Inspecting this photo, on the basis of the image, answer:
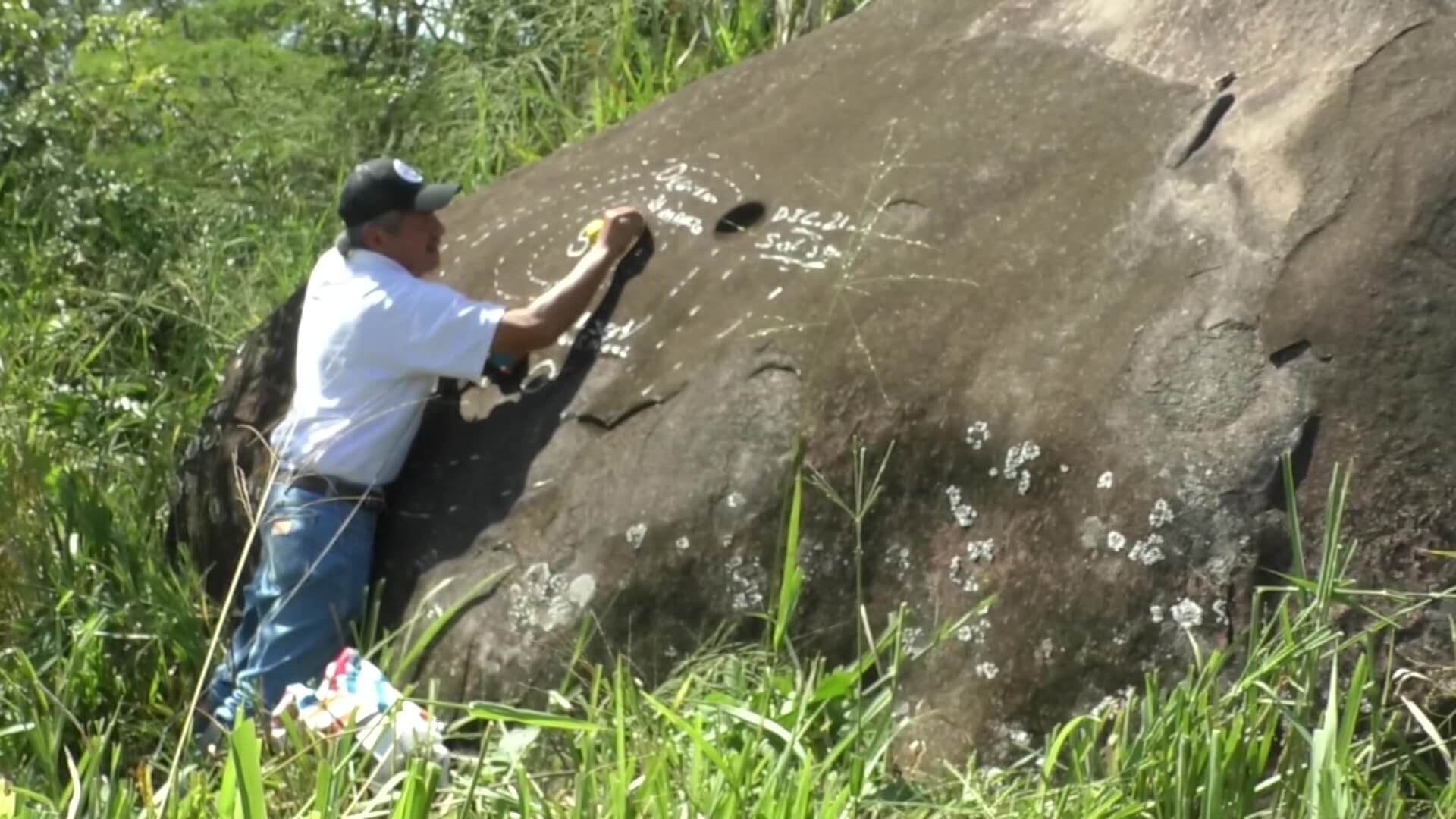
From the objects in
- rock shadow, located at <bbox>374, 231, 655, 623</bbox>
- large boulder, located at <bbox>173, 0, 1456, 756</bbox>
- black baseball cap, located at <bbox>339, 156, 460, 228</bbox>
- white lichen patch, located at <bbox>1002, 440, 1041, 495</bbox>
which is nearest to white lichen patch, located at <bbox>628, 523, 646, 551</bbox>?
large boulder, located at <bbox>173, 0, 1456, 756</bbox>

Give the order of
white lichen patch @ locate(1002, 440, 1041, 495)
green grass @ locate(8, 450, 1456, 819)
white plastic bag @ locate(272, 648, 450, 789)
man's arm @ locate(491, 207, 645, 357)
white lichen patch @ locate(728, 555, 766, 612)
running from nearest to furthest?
1. green grass @ locate(8, 450, 1456, 819)
2. white plastic bag @ locate(272, 648, 450, 789)
3. white lichen patch @ locate(1002, 440, 1041, 495)
4. white lichen patch @ locate(728, 555, 766, 612)
5. man's arm @ locate(491, 207, 645, 357)

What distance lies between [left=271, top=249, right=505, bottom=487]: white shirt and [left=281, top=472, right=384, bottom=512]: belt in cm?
1

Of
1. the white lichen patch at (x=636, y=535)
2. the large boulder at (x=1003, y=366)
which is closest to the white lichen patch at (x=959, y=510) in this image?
the large boulder at (x=1003, y=366)

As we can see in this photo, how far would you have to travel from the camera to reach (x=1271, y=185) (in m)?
3.18

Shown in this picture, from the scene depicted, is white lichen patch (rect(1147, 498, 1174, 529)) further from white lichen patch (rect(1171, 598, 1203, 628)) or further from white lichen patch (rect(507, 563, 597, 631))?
white lichen patch (rect(507, 563, 597, 631))

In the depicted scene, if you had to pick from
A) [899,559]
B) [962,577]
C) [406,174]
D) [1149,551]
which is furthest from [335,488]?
[1149,551]

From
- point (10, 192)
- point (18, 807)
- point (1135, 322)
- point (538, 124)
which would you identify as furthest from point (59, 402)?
point (1135, 322)

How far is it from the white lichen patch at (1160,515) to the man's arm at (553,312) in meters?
1.12

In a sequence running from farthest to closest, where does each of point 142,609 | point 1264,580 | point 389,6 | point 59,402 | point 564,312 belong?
point 389,6 < point 59,402 < point 142,609 < point 564,312 < point 1264,580

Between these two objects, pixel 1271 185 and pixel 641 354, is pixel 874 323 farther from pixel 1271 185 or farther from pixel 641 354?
pixel 1271 185

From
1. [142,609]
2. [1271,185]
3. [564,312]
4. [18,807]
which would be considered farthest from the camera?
[142,609]

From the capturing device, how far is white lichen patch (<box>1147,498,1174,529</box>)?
3.00 metres

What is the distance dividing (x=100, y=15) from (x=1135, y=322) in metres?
5.88

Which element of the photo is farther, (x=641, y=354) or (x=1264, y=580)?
(x=641, y=354)
